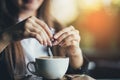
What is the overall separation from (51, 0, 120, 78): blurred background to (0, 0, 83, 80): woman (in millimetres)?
53

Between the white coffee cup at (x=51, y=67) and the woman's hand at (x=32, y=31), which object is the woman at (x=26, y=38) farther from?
the white coffee cup at (x=51, y=67)

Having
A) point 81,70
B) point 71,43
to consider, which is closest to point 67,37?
point 71,43

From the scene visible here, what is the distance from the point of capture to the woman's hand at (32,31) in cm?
85

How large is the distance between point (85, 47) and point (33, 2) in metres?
0.28

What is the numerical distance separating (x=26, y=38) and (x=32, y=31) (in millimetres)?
50

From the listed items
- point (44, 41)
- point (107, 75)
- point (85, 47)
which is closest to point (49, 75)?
point (44, 41)

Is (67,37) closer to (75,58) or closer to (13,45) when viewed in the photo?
(75,58)

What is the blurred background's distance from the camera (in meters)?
1.01

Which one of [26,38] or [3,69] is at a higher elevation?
[26,38]

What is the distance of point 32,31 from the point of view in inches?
33.9

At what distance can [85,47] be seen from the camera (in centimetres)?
101

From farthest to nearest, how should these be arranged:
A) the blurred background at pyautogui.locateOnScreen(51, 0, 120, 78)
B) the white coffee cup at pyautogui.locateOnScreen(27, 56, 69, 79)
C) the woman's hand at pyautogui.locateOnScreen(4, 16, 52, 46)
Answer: the blurred background at pyautogui.locateOnScreen(51, 0, 120, 78) < the woman's hand at pyautogui.locateOnScreen(4, 16, 52, 46) < the white coffee cup at pyautogui.locateOnScreen(27, 56, 69, 79)

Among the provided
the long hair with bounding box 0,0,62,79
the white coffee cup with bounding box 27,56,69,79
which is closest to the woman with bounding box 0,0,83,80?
the long hair with bounding box 0,0,62,79

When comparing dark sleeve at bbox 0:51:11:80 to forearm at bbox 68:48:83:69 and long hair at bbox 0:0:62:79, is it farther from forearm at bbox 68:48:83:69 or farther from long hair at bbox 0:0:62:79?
forearm at bbox 68:48:83:69
